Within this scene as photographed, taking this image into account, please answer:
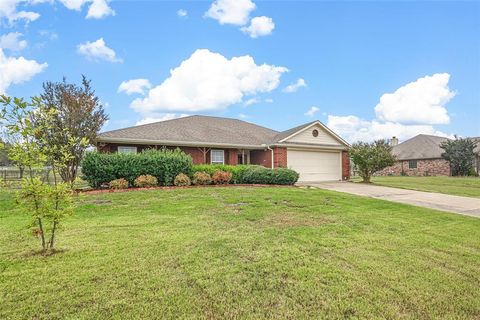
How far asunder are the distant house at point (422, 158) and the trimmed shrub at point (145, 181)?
2721 cm

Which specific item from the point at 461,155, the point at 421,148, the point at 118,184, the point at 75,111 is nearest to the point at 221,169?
the point at 118,184

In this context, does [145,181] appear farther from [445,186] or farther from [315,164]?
[445,186]

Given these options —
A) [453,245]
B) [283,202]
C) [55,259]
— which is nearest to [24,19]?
[55,259]

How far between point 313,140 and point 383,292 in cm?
1670

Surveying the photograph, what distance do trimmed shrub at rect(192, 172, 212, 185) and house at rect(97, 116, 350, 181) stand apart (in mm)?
3916

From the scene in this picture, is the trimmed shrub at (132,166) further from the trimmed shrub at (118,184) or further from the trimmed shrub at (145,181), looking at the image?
the trimmed shrub at (118,184)

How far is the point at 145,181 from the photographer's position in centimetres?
1161

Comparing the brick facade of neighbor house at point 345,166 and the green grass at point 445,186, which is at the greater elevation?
the brick facade of neighbor house at point 345,166

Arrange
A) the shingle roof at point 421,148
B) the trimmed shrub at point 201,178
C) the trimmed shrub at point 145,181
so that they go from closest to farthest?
the trimmed shrub at point 145,181
the trimmed shrub at point 201,178
the shingle roof at point 421,148

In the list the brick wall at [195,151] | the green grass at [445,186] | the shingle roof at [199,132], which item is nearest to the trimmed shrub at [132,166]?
the shingle roof at [199,132]

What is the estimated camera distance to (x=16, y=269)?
3615 mm

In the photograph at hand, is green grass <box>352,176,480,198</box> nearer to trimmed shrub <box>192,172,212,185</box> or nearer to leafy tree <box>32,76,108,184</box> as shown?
trimmed shrub <box>192,172,212,185</box>

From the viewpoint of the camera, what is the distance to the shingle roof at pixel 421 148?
30.2 m

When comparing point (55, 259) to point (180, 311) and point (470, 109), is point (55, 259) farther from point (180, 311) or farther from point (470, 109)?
point (470, 109)
